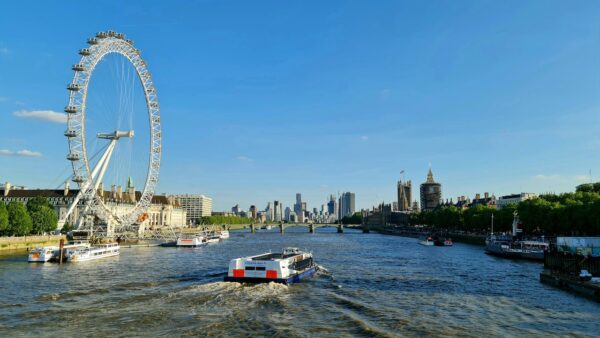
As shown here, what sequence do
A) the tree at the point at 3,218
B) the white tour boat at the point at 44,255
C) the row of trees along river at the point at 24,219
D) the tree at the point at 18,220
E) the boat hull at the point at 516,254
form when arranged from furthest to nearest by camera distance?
the tree at the point at 18,220
the row of trees along river at the point at 24,219
the tree at the point at 3,218
the boat hull at the point at 516,254
the white tour boat at the point at 44,255

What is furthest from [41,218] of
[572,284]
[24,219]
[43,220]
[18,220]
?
[572,284]

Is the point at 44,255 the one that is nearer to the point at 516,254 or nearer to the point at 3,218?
the point at 3,218

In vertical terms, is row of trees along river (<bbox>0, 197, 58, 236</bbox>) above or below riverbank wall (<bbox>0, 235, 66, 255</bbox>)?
above

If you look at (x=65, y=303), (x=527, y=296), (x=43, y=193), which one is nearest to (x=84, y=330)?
(x=65, y=303)

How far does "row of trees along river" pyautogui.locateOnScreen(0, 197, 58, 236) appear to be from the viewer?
103 m

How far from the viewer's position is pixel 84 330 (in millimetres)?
31422

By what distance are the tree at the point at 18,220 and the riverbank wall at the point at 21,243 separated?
3.44m

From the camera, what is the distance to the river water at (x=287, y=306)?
32.9 metres

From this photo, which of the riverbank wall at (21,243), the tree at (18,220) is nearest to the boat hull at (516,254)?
the riverbank wall at (21,243)

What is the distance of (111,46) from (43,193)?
109 metres

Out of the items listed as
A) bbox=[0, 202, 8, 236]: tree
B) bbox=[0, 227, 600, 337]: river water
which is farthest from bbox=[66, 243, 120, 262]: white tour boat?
bbox=[0, 202, 8, 236]: tree

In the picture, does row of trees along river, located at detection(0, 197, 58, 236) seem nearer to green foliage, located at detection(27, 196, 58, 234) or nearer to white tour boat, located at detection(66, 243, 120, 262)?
green foliage, located at detection(27, 196, 58, 234)

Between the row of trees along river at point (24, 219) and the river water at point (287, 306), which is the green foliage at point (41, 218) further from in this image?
the river water at point (287, 306)

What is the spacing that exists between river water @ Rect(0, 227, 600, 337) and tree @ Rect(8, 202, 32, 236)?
47.3 metres
